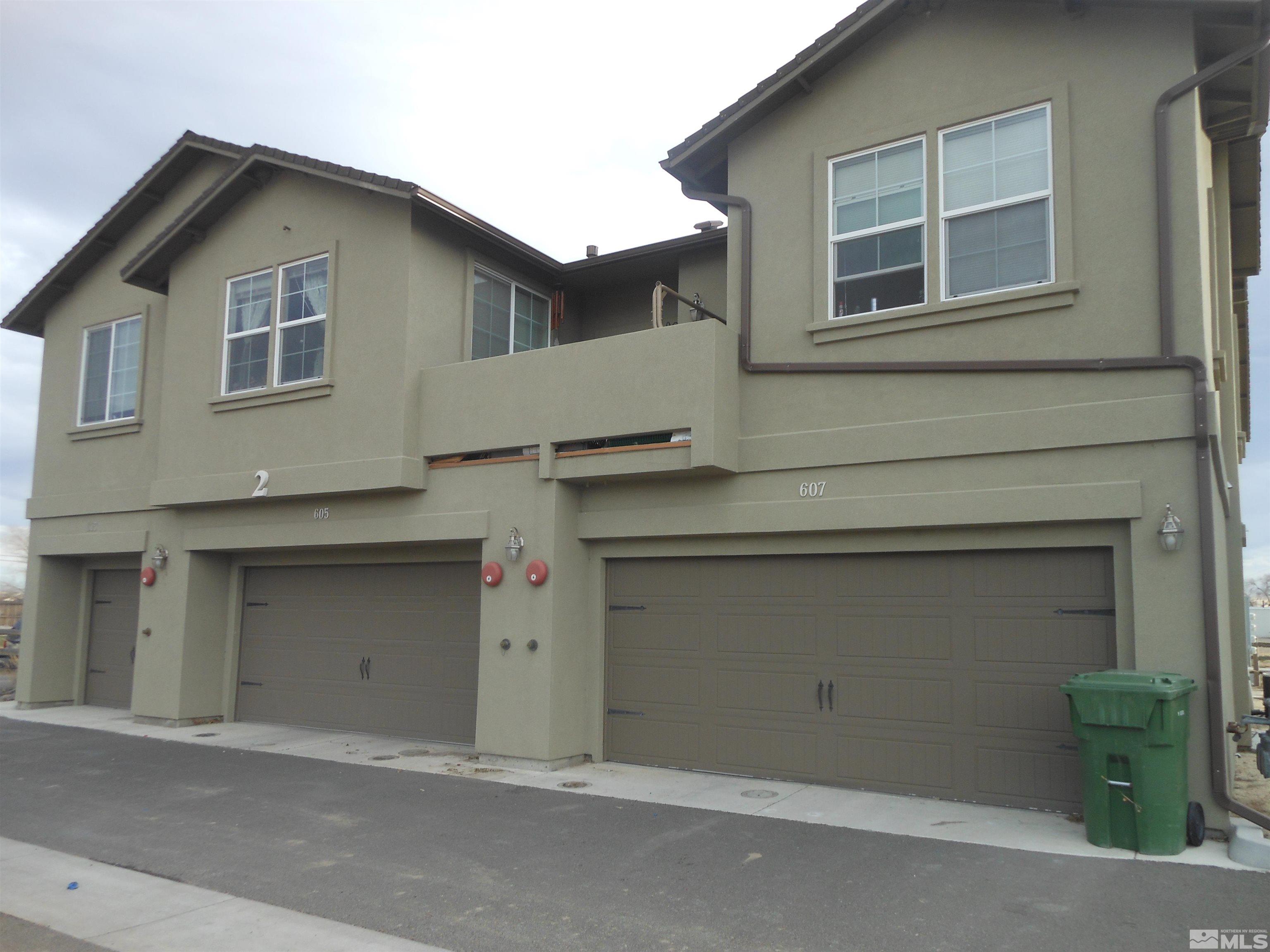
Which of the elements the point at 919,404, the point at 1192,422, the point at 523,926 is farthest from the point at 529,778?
the point at 1192,422

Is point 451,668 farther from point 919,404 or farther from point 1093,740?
point 1093,740

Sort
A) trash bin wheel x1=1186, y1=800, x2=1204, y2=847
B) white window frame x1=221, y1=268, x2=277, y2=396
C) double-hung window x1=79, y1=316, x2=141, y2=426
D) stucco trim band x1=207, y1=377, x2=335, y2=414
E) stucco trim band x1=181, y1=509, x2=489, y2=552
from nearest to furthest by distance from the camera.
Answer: trash bin wheel x1=1186, y1=800, x2=1204, y2=847, stucco trim band x1=181, y1=509, x2=489, y2=552, stucco trim band x1=207, y1=377, x2=335, y2=414, white window frame x1=221, y1=268, x2=277, y2=396, double-hung window x1=79, y1=316, x2=141, y2=426

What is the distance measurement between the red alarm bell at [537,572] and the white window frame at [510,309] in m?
3.01

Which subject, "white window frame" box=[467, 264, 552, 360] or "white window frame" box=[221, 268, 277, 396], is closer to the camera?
"white window frame" box=[467, 264, 552, 360]

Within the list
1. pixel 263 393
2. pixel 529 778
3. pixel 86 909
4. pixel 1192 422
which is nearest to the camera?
pixel 86 909

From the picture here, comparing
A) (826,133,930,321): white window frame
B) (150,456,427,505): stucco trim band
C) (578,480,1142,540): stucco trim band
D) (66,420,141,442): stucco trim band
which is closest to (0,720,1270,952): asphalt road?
(578,480,1142,540): stucco trim band

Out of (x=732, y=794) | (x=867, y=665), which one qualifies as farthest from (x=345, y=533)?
(x=867, y=665)

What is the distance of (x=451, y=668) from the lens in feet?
38.7

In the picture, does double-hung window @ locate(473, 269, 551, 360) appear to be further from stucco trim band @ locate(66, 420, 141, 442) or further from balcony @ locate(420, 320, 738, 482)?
stucco trim band @ locate(66, 420, 141, 442)

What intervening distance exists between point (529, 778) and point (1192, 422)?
6.60 meters

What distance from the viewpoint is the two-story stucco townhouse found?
7.87m

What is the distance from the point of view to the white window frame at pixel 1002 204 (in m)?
8.27

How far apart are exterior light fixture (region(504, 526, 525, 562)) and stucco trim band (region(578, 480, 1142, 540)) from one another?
2.07ft

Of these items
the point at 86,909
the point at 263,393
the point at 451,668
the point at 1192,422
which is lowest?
the point at 86,909
